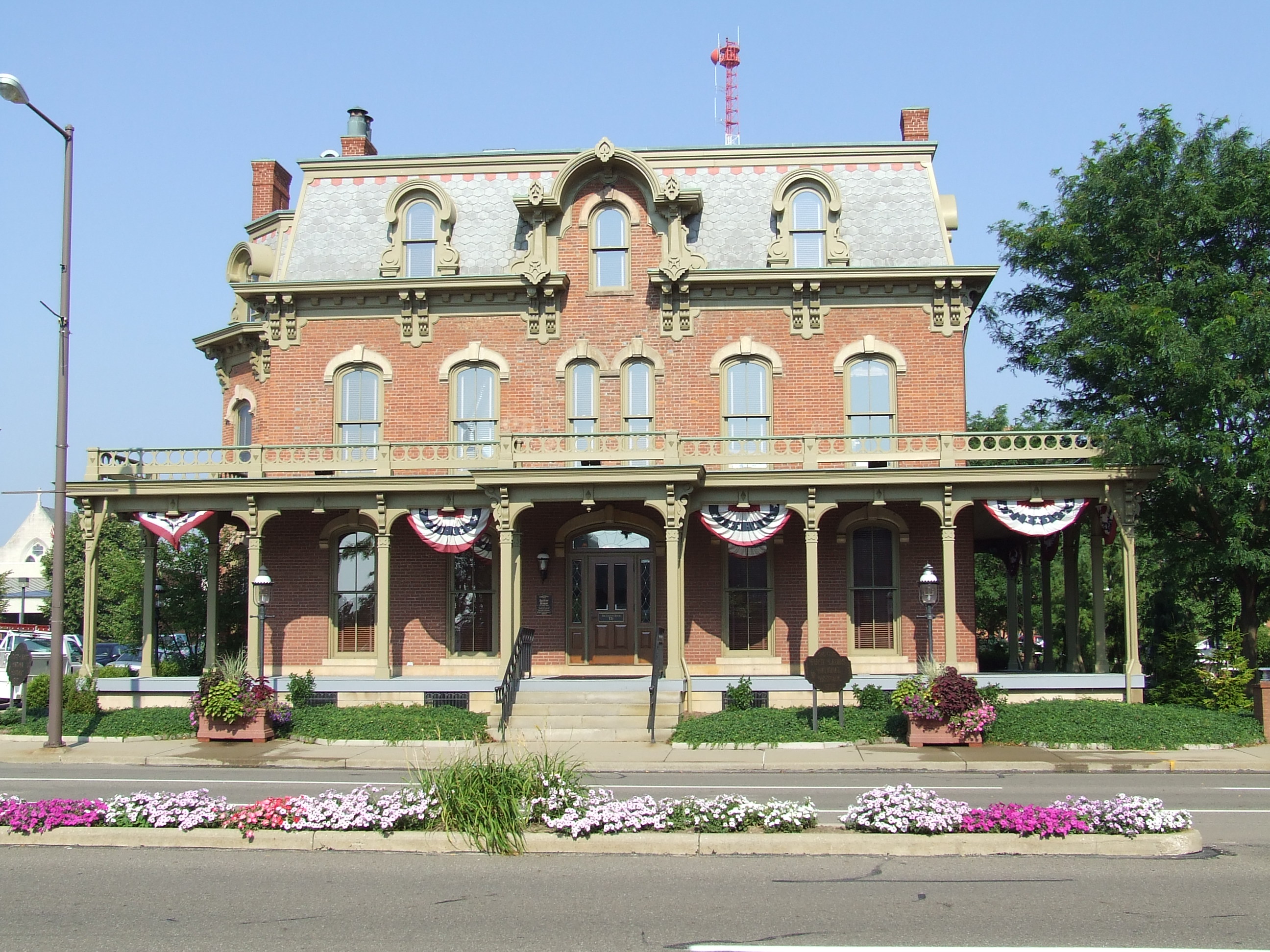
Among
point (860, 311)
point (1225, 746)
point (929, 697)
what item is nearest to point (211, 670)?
point (929, 697)

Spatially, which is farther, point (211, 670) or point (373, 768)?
point (211, 670)

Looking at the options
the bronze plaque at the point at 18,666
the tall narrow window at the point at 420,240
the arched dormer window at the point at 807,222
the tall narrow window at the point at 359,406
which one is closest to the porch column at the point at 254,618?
the tall narrow window at the point at 359,406

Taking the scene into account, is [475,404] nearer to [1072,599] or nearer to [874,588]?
[874,588]

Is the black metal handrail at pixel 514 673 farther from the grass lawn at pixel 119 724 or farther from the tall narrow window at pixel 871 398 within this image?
the tall narrow window at pixel 871 398

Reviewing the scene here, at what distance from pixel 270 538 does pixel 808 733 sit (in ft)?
41.5

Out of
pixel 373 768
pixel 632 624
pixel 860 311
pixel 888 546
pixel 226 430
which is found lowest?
pixel 373 768

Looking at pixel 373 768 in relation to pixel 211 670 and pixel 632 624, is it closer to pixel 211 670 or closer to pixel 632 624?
pixel 211 670

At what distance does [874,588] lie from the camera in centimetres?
2450

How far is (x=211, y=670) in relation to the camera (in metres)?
21.9

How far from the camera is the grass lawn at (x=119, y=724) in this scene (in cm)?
2123

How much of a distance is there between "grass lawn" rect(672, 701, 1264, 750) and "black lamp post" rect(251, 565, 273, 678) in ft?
26.7

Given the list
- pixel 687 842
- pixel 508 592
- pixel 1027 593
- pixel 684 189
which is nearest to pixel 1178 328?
pixel 1027 593

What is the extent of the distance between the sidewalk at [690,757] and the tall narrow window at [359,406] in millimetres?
7605

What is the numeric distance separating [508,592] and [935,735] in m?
8.07
